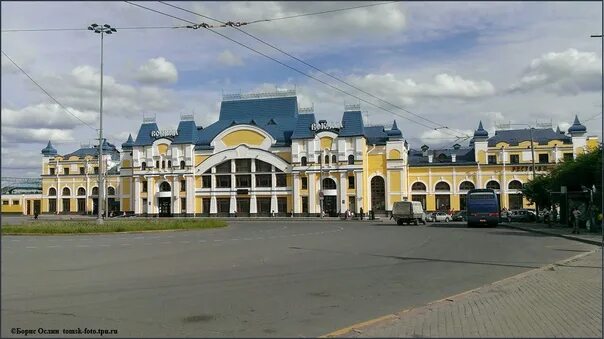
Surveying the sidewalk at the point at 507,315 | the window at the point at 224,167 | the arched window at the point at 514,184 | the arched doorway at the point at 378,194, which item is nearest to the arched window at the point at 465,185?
the arched window at the point at 514,184

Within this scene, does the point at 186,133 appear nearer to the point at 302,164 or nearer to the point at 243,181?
the point at 243,181

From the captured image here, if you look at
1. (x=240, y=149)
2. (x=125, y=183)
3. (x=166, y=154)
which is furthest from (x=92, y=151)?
(x=240, y=149)

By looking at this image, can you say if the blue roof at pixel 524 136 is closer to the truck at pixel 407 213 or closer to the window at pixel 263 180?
the truck at pixel 407 213

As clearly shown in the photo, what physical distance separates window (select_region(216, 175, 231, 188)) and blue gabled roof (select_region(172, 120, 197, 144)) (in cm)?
839

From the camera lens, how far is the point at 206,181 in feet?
285

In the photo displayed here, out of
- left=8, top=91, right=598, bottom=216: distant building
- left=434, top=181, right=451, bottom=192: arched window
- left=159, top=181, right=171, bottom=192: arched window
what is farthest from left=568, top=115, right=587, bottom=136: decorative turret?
left=159, top=181, right=171, bottom=192: arched window

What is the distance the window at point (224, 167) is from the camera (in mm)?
85375

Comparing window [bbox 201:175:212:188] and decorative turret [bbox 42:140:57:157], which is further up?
decorative turret [bbox 42:140:57:157]

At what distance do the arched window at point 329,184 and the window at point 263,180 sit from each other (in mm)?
9191

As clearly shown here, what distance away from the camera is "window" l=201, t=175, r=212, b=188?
86.5 m

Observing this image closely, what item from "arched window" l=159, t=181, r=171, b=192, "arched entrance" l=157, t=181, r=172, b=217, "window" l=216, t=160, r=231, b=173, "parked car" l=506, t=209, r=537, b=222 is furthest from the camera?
"arched window" l=159, t=181, r=171, b=192

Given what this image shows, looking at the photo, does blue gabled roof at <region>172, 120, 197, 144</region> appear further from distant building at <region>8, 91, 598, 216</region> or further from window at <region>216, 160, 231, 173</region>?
window at <region>216, 160, 231, 173</region>

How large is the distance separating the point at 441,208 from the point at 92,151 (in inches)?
2706

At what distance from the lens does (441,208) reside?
79875 mm
